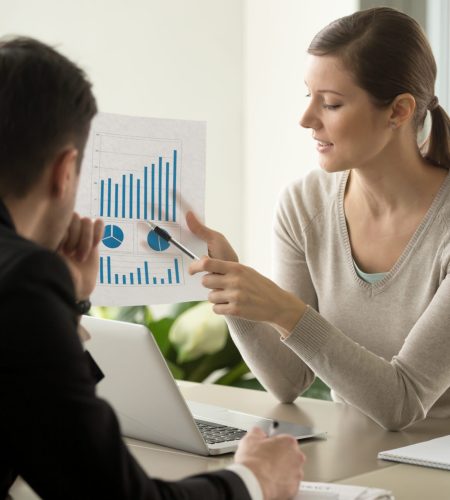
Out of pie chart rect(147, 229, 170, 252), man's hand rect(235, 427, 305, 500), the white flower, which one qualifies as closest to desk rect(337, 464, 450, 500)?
man's hand rect(235, 427, 305, 500)

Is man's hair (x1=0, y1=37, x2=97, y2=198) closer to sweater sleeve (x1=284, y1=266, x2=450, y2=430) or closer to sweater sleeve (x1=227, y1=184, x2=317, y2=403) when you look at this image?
sweater sleeve (x1=284, y1=266, x2=450, y2=430)

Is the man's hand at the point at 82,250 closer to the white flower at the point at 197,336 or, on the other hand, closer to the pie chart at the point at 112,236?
the pie chart at the point at 112,236

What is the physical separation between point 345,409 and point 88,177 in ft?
2.11

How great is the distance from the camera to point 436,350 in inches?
61.2

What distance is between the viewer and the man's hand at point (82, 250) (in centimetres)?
115

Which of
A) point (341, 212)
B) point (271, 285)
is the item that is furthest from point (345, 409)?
point (341, 212)

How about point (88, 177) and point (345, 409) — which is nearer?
point (88, 177)

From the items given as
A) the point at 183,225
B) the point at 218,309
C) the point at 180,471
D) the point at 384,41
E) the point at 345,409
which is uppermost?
the point at 384,41

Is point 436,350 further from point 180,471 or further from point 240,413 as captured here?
point 180,471

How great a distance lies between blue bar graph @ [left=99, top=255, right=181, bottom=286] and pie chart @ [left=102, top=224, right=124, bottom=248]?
0.02m

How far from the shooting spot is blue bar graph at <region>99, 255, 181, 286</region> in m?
1.52

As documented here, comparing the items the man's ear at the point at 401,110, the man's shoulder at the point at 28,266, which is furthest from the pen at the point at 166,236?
the man's shoulder at the point at 28,266

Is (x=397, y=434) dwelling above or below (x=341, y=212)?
below

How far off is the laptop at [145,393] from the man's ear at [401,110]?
25.9 inches
